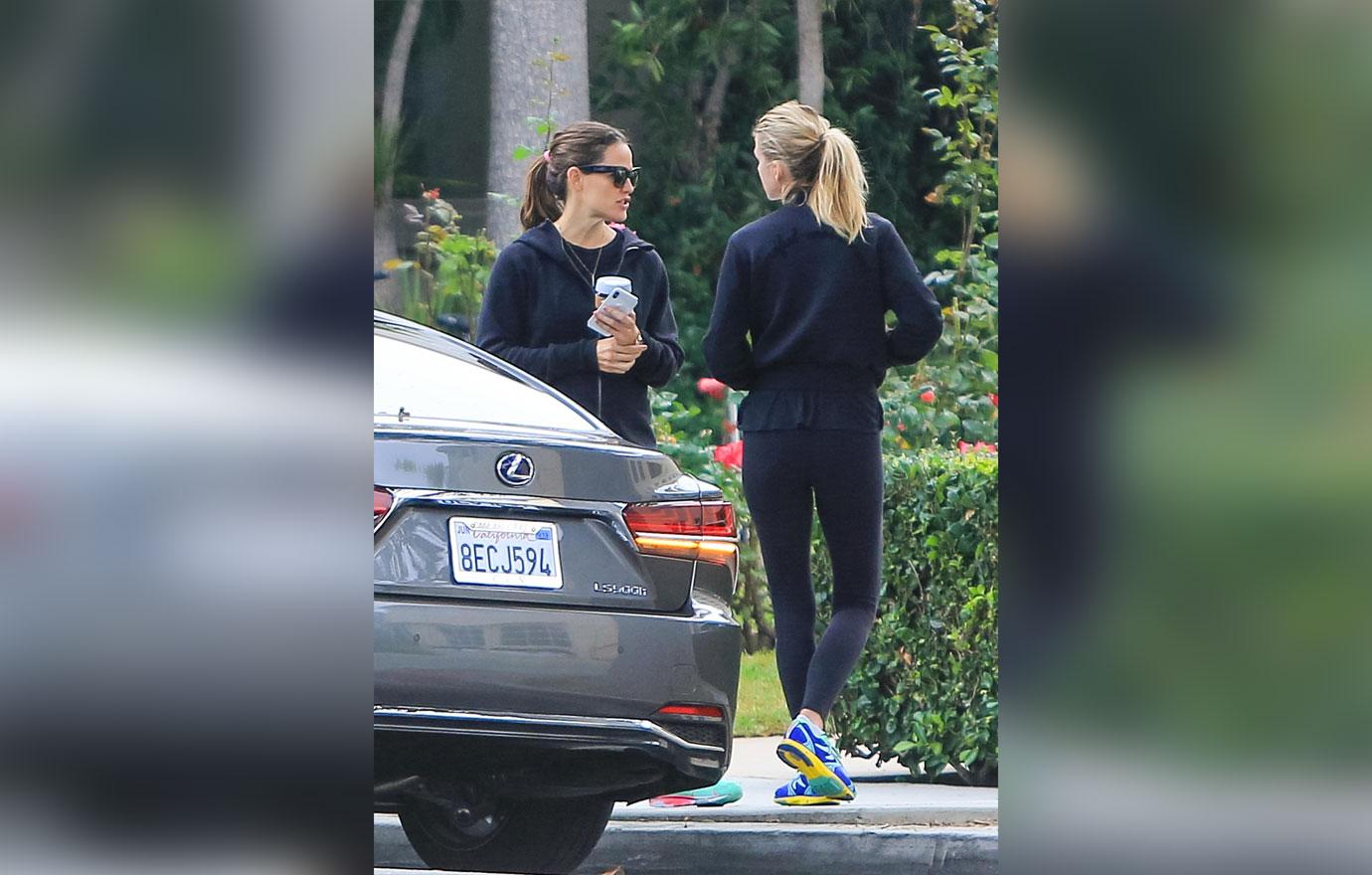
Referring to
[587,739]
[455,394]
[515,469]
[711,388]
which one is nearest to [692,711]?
[587,739]

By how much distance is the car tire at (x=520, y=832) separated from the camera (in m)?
4.81

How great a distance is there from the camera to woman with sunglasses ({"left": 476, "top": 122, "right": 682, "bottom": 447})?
463 cm

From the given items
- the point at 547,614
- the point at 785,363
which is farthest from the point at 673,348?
the point at 547,614

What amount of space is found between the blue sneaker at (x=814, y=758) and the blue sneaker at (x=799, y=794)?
0.01m

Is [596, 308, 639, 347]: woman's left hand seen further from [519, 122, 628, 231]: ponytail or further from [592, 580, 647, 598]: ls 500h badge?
[592, 580, 647, 598]: ls 500h badge

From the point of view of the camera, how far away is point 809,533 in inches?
191

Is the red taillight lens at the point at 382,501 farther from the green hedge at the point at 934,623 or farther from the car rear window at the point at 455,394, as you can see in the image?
the green hedge at the point at 934,623

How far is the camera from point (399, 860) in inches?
203

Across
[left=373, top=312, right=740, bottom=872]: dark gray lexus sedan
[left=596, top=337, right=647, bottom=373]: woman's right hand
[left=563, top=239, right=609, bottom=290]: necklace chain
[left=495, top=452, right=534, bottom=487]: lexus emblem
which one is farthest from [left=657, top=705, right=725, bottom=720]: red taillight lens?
[left=563, top=239, right=609, bottom=290]: necklace chain

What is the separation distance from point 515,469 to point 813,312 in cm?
94

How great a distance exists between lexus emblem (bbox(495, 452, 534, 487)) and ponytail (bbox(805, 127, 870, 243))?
1058 mm

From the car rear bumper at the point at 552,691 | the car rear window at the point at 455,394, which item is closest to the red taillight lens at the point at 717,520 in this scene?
the car rear bumper at the point at 552,691
